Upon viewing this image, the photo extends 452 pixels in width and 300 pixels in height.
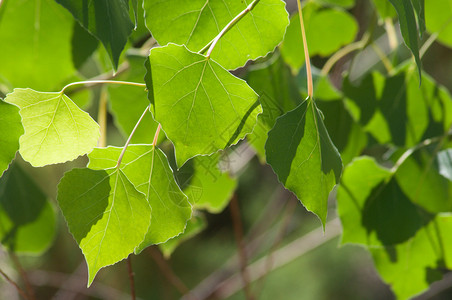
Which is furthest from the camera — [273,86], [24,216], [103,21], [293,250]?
[293,250]

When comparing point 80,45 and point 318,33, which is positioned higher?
point 80,45

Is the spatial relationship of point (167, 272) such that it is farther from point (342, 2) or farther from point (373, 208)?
point (342, 2)

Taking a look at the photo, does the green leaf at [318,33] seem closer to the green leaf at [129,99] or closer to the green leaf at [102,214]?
the green leaf at [129,99]

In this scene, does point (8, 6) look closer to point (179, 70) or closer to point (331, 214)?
point (179, 70)

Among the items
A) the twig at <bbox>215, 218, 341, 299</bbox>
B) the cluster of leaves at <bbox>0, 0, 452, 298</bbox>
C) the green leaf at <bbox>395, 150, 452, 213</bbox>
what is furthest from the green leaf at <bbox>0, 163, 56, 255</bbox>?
the green leaf at <bbox>395, 150, 452, 213</bbox>

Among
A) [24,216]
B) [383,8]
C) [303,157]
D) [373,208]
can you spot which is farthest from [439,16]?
[24,216]

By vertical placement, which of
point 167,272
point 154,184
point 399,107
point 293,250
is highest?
point 154,184
